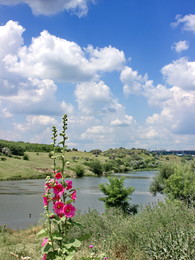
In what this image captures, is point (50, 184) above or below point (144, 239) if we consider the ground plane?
above

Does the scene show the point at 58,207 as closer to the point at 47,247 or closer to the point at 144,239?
the point at 47,247

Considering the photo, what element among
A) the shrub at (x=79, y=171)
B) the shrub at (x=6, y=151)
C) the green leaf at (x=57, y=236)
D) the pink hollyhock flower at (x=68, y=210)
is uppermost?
the pink hollyhock flower at (x=68, y=210)

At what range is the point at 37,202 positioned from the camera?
131 feet

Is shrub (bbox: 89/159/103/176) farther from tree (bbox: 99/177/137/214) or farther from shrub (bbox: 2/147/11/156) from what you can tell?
tree (bbox: 99/177/137/214)

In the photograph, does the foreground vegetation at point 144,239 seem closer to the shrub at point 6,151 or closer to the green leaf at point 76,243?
the green leaf at point 76,243

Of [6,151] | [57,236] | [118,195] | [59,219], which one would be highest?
[59,219]

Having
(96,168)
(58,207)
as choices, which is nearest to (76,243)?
(58,207)

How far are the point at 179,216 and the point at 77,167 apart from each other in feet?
268

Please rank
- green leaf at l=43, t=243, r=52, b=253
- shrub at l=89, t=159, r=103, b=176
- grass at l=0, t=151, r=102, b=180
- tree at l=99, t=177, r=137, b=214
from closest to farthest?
green leaf at l=43, t=243, r=52, b=253, tree at l=99, t=177, r=137, b=214, grass at l=0, t=151, r=102, b=180, shrub at l=89, t=159, r=103, b=176

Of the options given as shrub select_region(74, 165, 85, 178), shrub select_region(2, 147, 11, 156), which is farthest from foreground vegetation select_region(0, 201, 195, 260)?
shrub select_region(2, 147, 11, 156)

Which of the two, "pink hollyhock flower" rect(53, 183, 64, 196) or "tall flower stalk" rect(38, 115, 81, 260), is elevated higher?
"pink hollyhock flower" rect(53, 183, 64, 196)

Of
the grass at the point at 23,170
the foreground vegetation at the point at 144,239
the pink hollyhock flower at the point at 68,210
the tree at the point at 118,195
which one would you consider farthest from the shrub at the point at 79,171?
the pink hollyhock flower at the point at 68,210

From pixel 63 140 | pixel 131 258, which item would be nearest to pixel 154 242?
pixel 131 258

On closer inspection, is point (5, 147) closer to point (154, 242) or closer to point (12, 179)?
point (12, 179)
